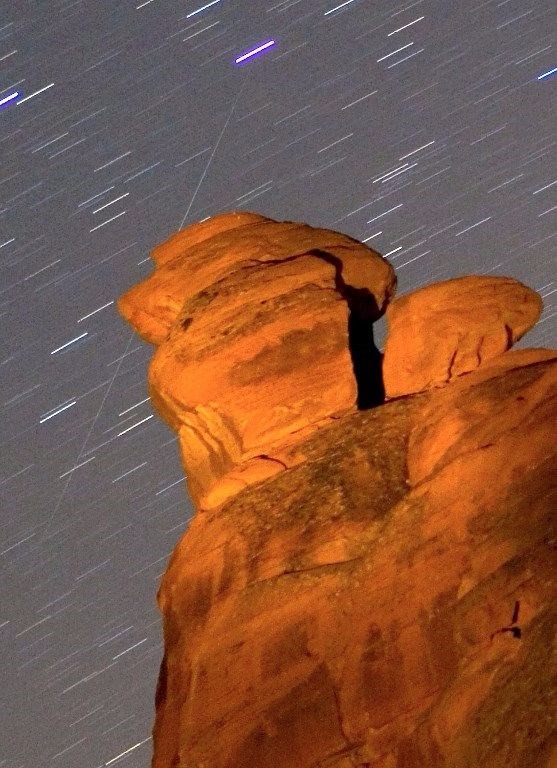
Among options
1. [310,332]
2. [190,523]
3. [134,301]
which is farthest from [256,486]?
[134,301]

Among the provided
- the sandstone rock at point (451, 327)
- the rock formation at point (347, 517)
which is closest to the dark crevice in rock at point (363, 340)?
the rock formation at point (347, 517)

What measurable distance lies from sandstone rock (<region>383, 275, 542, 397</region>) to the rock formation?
0.05 meters

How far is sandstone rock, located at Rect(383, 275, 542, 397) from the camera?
2059cm

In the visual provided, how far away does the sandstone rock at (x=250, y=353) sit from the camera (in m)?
20.6

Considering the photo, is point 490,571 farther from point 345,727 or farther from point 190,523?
point 190,523

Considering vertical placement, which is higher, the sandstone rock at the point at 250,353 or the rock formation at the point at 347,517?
the sandstone rock at the point at 250,353

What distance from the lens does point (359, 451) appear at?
725 inches

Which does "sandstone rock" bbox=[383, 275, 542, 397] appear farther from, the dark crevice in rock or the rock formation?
the dark crevice in rock

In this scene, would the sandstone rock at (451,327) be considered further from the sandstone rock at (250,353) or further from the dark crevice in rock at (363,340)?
the sandstone rock at (250,353)

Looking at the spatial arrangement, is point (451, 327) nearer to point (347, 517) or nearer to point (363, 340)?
point (363, 340)

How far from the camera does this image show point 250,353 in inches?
830

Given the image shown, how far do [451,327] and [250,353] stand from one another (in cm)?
401

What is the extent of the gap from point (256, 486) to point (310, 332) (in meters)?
3.73

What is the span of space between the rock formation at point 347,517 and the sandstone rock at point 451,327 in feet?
0.15
